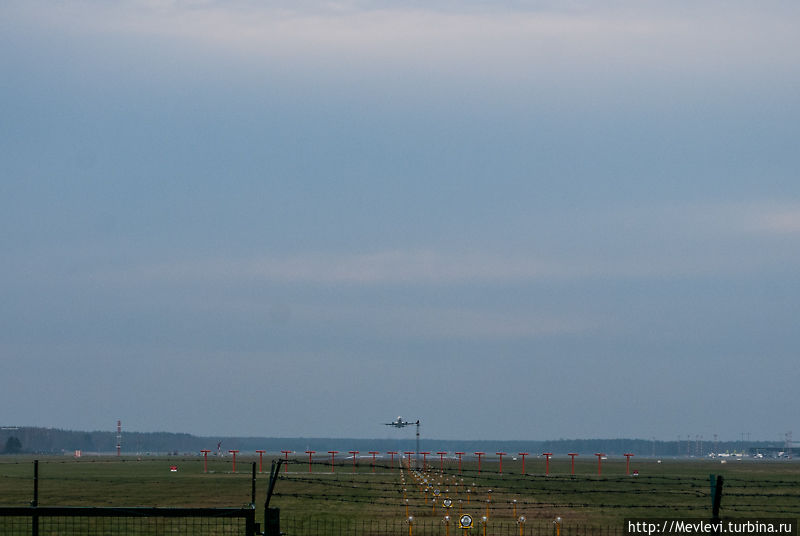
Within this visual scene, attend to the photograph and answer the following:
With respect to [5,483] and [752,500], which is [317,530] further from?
[5,483]

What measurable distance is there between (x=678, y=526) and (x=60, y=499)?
4219 centimetres

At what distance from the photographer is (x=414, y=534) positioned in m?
36.8

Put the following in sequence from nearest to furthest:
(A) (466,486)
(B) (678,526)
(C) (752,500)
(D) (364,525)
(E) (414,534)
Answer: (B) (678,526), (E) (414,534), (D) (364,525), (C) (752,500), (A) (466,486)

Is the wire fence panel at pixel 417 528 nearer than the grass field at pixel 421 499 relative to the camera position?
Yes

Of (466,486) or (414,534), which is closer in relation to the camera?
(414,534)

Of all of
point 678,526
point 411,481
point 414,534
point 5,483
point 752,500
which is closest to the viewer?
point 678,526

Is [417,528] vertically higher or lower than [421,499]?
lower

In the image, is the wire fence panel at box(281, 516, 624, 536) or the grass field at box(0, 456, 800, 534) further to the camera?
the grass field at box(0, 456, 800, 534)

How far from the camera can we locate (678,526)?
28.4 metres

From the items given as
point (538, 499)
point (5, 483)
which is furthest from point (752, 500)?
point (5, 483)

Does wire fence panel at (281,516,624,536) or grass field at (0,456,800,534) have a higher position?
grass field at (0,456,800,534)

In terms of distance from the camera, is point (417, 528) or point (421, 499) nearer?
point (417, 528)

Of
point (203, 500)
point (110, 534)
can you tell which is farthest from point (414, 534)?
point (203, 500)

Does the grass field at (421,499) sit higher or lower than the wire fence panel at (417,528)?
higher
